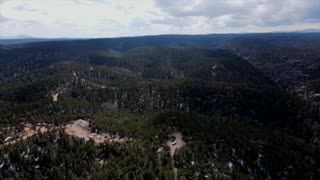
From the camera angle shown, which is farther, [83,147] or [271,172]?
[271,172]

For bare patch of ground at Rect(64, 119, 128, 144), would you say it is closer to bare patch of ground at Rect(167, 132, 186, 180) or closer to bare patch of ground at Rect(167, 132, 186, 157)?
bare patch of ground at Rect(167, 132, 186, 180)

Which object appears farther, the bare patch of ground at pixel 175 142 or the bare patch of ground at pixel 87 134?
the bare patch of ground at pixel 87 134

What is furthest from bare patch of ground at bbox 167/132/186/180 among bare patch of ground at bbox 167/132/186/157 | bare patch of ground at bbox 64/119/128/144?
bare patch of ground at bbox 64/119/128/144

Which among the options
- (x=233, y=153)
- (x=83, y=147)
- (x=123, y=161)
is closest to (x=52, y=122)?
(x=83, y=147)

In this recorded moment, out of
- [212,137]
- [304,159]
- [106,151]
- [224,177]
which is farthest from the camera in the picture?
[304,159]

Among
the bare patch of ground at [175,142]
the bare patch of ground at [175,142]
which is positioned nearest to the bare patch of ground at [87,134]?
the bare patch of ground at [175,142]

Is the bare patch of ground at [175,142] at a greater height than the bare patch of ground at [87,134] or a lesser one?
lesser

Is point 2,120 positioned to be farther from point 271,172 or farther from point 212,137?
point 271,172

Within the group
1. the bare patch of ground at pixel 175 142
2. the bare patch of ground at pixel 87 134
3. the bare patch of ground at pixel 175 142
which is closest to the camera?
the bare patch of ground at pixel 175 142

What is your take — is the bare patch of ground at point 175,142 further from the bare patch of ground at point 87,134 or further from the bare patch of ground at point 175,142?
the bare patch of ground at point 87,134
